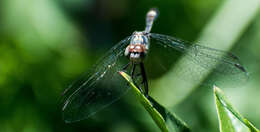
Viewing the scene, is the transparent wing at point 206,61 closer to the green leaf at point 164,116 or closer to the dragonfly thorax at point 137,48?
the dragonfly thorax at point 137,48

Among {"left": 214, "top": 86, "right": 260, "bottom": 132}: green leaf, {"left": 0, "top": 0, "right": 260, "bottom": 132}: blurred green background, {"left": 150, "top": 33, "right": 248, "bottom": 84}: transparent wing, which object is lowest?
{"left": 0, "top": 0, "right": 260, "bottom": 132}: blurred green background

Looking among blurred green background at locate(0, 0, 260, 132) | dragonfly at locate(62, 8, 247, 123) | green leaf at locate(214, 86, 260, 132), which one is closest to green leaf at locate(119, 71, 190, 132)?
green leaf at locate(214, 86, 260, 132)

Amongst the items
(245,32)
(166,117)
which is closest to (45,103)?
(166,117)

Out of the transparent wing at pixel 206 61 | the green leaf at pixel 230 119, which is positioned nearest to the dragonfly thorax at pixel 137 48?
the transparent wing at pixel 206 61

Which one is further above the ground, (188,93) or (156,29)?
(156,29)

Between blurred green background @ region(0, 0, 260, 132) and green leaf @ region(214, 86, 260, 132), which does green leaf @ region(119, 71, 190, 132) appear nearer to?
green leaf @ region(214, 86, 260, 132)

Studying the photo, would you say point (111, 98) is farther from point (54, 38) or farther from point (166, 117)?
point (54, 38)
